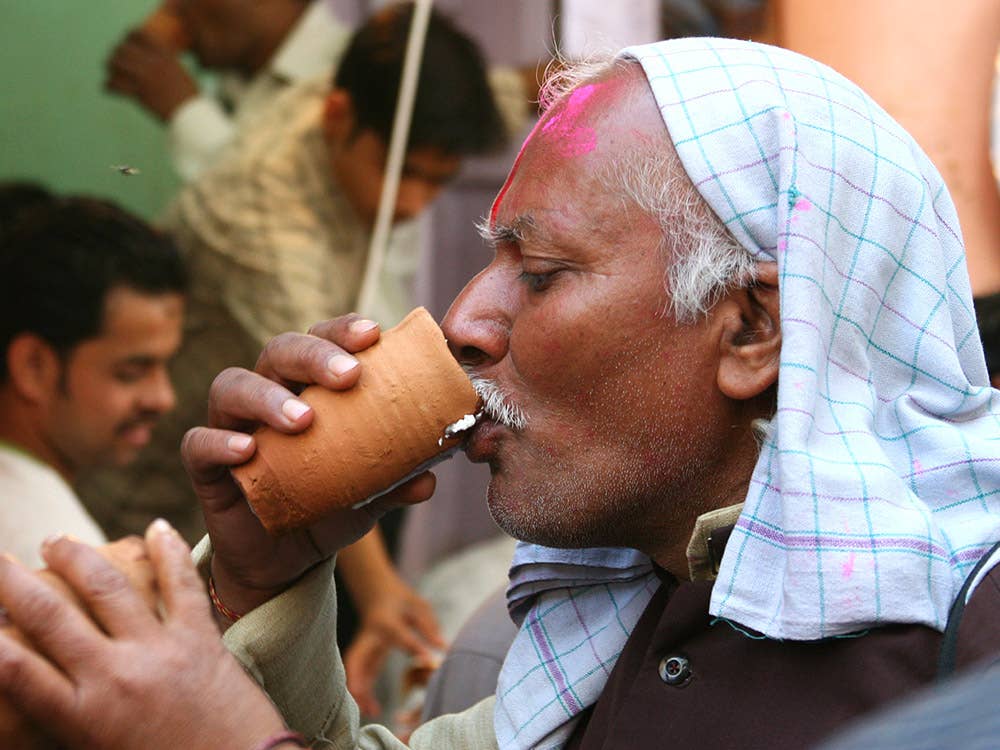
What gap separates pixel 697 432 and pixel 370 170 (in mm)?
2757

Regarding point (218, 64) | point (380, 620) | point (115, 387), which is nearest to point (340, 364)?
point (115, 387)

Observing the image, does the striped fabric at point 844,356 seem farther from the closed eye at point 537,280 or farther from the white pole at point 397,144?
the white pole at point 397,144

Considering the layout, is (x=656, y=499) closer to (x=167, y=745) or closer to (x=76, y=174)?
(x=167, y=745)

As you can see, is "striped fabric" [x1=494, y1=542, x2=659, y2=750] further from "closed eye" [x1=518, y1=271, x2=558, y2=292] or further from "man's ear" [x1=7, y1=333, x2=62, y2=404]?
"man's ear" [x1=7, y1=333, x2=62, y2=404]

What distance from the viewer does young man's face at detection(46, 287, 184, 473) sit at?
3773mm

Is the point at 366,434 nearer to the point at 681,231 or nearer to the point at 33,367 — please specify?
the point at 681,231

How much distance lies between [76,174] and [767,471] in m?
3.31

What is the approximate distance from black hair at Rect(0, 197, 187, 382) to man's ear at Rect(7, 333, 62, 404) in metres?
0.02

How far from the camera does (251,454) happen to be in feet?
6.23

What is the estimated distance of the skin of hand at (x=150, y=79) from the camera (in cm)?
441

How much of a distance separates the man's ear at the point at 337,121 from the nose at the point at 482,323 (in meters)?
2.50

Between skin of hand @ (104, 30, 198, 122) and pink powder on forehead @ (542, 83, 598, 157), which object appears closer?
pink powder on forehead @ (542, 83, 598, 157)

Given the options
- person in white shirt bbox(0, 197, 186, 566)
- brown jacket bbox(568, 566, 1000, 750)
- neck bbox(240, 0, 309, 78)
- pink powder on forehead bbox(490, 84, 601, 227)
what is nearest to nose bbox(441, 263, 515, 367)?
pink powder on forehead bbox(490, 84, 601, 227)

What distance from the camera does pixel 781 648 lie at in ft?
5.89
